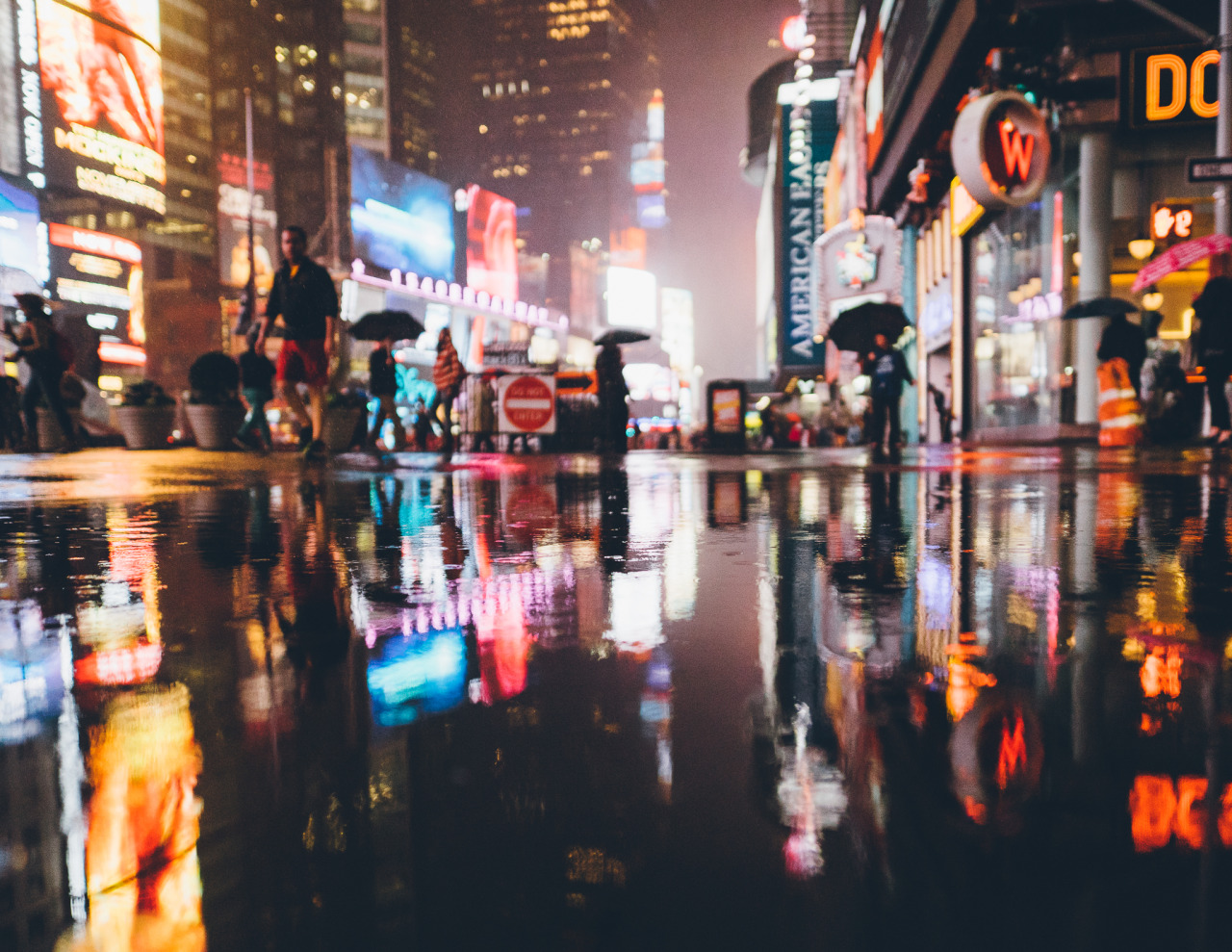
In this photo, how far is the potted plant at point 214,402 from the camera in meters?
17.4

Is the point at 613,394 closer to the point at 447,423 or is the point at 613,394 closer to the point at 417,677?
the point at 447,423

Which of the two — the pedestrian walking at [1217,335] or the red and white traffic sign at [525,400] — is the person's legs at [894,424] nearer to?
the pedestrian walking at [1217,335]

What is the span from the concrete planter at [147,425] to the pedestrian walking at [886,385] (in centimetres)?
1296

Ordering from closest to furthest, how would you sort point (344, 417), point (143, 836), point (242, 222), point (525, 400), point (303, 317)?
point (143, 836)
point (303, 317)
point (344, 417)
point (525, 400)
point (242, 222)

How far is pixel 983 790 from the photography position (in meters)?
1.11

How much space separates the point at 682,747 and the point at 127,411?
19447 mm

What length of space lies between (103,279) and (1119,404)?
6375 centimetres

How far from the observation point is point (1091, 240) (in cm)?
1881

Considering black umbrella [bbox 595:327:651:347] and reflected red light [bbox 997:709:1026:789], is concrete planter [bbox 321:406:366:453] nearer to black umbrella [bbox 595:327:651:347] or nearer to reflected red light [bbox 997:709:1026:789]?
black umbrella [bbox 595:327:651:347]

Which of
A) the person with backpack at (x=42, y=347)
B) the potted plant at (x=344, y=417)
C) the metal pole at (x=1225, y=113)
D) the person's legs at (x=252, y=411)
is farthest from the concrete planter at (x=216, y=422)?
the metal pole at (x=1225, y=113)

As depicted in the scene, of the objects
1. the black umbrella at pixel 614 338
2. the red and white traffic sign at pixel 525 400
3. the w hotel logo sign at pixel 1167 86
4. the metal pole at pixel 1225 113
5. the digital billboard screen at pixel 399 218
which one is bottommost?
the red and white traffic sign at pixel 525 400

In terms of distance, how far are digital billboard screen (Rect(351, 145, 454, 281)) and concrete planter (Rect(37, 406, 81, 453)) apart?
53.0m

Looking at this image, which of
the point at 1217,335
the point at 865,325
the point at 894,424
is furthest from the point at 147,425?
the point at 1217,335

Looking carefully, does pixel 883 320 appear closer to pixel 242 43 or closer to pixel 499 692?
pixel 499 692
